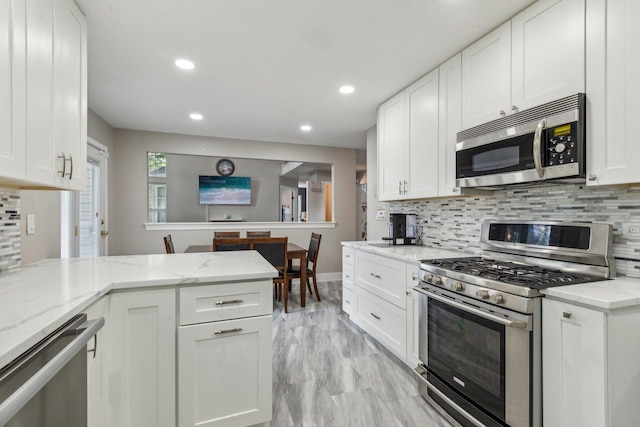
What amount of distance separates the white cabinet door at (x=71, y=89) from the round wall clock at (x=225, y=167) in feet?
11.4

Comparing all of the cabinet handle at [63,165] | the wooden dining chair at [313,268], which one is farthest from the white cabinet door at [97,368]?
the wooden dining chair at [313,268]

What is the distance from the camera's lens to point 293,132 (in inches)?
173

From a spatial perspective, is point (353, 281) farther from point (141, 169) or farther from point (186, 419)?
point (141, 169)

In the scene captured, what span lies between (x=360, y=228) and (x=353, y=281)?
4.01m

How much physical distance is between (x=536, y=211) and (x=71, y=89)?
115 inches

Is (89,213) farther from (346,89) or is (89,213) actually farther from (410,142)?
(410,142)

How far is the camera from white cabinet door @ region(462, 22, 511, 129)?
6.14 feet

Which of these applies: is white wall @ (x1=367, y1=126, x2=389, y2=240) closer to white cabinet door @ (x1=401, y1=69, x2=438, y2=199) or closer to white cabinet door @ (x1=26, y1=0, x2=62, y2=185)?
white cabinet door @ (x1=401, y1=69, x2=438, y2=199)

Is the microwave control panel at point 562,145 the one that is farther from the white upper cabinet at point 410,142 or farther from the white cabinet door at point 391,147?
the white cabinet door at point 391,147

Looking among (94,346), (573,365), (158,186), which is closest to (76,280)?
(94,346)

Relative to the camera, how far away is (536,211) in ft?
6.37

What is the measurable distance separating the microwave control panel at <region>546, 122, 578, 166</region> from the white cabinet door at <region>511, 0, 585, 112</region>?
18cm

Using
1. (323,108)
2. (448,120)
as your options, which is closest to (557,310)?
(448,120)

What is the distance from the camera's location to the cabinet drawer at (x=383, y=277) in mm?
2293
